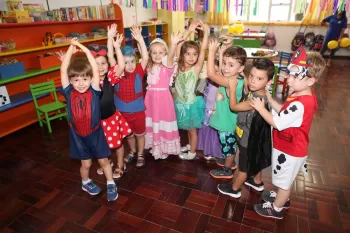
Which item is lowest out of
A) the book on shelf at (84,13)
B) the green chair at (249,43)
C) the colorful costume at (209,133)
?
the colorful costume at (209,133)

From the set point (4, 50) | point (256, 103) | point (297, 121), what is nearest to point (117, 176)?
point (256, 103)

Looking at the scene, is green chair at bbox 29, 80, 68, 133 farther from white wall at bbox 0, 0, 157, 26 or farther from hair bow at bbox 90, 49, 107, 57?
hair bow at bbox 90, 49, 107, 57

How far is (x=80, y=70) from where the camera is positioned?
1919mm

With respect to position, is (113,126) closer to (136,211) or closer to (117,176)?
(117,176)

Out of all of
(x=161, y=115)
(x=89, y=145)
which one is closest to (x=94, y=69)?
(x=89, y=145)

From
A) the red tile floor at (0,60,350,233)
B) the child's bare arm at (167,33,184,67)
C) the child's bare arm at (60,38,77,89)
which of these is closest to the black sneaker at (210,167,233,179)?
the red tile floor at (0,60,350,233)

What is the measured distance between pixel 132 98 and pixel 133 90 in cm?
8

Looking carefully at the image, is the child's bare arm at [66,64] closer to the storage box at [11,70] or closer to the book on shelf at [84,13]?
the storage box at [11,70]

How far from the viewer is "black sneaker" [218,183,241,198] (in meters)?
2.32

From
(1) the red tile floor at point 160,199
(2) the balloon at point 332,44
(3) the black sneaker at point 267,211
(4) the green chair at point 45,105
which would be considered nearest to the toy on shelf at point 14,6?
(4) the green chair at point 45,105

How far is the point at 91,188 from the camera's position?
95.3 inches

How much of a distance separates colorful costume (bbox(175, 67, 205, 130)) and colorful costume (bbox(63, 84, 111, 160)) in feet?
2.76

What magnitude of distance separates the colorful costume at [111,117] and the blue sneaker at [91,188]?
0.45 meters

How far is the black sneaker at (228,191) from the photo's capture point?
7.62 feet
